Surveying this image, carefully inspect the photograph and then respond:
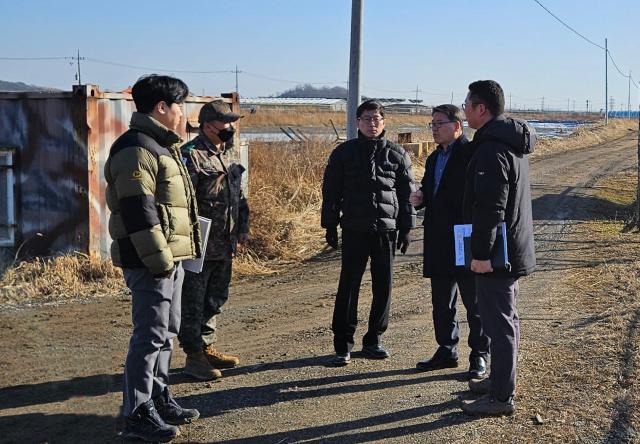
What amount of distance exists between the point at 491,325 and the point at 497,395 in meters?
0.44

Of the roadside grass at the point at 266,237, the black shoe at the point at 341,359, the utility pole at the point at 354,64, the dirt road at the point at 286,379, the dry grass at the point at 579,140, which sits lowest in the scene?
the dirt road at the point at 286,379

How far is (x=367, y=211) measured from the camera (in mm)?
5812

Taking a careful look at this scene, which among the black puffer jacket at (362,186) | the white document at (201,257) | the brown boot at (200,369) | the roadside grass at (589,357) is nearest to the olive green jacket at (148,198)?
the white document at (201,257)

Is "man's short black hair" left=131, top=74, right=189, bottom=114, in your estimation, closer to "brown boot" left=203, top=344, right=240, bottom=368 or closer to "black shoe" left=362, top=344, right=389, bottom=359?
"brown boot" left=203, top=344, right=240, bottom=368

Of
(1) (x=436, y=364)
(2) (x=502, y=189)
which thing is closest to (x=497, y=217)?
(2) (x=502, y=189)

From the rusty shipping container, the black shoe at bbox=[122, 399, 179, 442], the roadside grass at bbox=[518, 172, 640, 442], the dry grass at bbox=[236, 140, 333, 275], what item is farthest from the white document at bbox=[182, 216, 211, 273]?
the dry grass at bbox=[236, 140, 333, 275]

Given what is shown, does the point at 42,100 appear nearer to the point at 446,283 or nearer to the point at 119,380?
the point at 119,380

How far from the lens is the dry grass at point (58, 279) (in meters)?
8.27

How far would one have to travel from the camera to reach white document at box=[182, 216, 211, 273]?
4.80 m

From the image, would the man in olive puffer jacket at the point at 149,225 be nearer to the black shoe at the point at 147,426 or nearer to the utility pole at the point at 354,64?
the black shoe at the point at 147,426

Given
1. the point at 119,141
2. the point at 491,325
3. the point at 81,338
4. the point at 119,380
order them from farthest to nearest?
the point at 81,338 → the point at 119,380 → the point at 491,325 → the point at 119,141

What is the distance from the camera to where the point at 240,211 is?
5891mm

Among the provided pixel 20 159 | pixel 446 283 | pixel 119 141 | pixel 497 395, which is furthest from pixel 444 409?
pixel 20 159

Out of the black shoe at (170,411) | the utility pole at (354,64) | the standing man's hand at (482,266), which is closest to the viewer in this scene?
the standing man's hand at (482,266)
